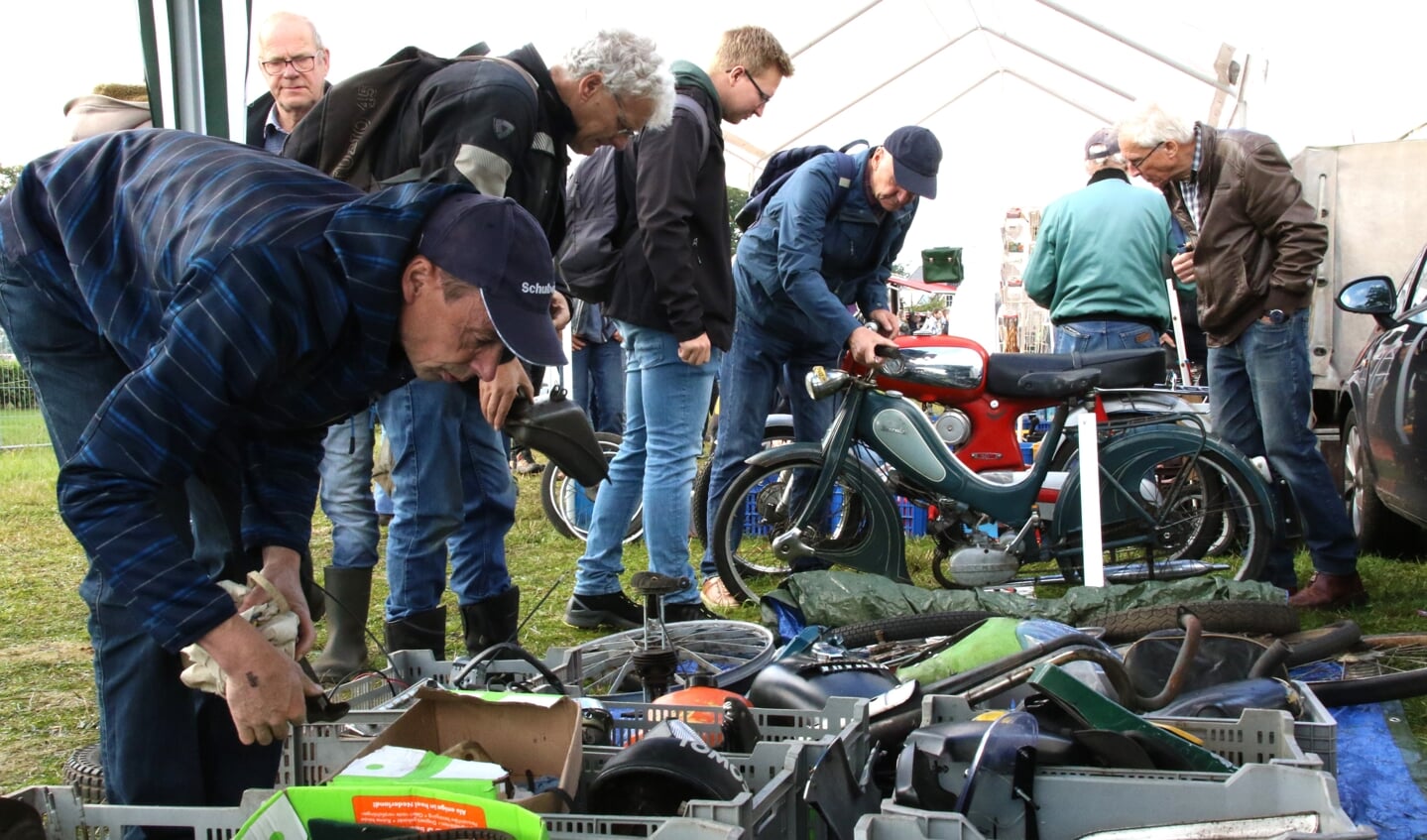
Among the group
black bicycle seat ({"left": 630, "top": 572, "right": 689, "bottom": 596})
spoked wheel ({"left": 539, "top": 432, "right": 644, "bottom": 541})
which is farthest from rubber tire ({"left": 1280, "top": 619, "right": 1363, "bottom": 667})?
spoked wheel ({"left": 539, "top": 432, "right": 644, "bottom": 541})

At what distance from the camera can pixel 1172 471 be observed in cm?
482

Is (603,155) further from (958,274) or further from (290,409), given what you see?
(958,274)

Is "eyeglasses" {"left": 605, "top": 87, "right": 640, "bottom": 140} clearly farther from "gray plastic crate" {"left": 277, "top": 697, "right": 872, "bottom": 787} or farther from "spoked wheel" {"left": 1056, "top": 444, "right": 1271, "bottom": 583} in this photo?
"spoked wheel" {"left": 1056, "top": 444, "right": 1271, "bottom": 583}

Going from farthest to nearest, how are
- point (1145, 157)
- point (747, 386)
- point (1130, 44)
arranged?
point (1130, 44) < point (747, 386) < point (1145, 157)

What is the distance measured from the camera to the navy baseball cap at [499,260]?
1521 mm

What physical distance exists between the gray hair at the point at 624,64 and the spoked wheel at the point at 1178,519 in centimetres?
247

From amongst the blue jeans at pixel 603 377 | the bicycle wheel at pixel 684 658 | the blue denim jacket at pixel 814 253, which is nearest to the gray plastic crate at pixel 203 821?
the bicycle wheel at pixel 684 658

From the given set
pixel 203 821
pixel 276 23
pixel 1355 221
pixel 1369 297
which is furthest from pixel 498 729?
pixel 1355 221

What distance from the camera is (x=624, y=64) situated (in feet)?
9.12

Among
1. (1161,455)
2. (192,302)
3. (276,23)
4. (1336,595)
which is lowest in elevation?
(1336,595)

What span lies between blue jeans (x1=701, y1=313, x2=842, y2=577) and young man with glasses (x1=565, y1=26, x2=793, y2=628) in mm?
708

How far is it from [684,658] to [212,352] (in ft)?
5.47

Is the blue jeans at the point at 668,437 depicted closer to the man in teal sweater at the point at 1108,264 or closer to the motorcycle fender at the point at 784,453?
the motorcycle fender at the point at 784,453

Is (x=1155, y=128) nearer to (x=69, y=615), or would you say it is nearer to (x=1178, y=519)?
(x=1178, y=519)
